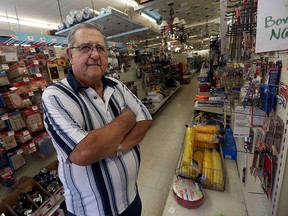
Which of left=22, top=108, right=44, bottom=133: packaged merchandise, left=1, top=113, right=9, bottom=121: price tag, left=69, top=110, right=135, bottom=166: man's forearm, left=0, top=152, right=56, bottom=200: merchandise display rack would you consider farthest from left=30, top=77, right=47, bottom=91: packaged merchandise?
left=69, top=110, right=135, bottom=166: man's forearm

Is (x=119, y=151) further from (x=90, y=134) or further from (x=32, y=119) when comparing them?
(x=32, y=119)

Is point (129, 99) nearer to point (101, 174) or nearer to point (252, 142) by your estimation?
point (101, 174)

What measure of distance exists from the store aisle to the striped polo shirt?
1.21 m

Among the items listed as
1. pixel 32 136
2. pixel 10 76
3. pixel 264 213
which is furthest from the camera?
pixel 32 136

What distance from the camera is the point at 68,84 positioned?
0.97 m

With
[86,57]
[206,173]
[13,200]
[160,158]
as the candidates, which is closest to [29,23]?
[13,200]

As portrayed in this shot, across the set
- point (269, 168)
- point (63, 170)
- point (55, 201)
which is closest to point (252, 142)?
point (269, 168)

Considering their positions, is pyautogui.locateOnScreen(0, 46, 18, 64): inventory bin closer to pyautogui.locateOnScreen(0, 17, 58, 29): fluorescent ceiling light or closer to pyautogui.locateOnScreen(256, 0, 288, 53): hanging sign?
pyautogui.locateOnScreen(256, 0, 288, 53): hanging sign

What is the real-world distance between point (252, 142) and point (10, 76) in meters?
2.65

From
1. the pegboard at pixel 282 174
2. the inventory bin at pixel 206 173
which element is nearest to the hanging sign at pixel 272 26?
the pegboard at pixel 282 174

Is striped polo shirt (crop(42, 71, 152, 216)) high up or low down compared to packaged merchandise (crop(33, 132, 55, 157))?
up

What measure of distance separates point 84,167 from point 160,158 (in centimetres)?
227

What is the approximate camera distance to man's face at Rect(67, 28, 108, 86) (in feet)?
3.16

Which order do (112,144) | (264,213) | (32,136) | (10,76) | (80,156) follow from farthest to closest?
(32,136), (10,76), (264,213), (112,144), (80,156)
